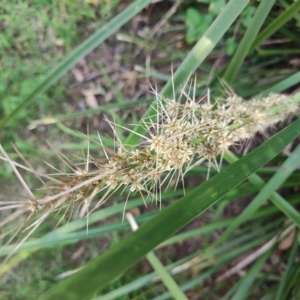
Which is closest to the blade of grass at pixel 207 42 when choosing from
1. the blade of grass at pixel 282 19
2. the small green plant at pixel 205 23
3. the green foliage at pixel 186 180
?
the green foliage at pixel 186 180

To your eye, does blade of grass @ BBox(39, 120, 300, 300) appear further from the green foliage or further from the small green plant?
the small green plant

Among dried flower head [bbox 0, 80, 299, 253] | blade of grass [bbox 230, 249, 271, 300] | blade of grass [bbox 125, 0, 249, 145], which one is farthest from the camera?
blade of grass [bbox 230, 249, 271, 300]

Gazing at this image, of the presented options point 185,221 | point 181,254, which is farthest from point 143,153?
point 181,254

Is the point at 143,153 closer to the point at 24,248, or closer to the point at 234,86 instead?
the point at 24,248

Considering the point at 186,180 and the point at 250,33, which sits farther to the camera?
the point at 186,180

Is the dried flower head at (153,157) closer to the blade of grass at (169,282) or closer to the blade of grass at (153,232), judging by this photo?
the blade of grass at (153,232)

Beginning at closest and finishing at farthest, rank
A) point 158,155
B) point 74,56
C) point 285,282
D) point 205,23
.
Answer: point 158,155
point 74,56
point 285,282
point 205,23

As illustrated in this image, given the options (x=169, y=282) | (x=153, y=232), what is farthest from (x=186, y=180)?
Answer: (x=153, y=232)

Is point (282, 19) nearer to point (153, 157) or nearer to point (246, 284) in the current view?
point (153, 157)

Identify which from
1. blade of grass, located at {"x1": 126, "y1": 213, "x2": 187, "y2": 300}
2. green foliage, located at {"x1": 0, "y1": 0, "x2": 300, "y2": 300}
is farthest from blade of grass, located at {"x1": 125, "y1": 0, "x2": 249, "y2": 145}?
blade of grass, located at {"x1": 126, "y1": 213, "x2": 187, "y2": 300}
